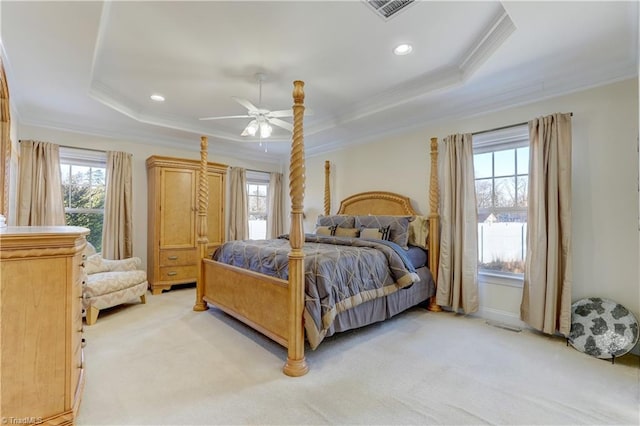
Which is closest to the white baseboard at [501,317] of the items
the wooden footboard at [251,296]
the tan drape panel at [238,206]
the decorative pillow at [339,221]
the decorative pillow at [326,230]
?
the decorative pillow at [339,221]

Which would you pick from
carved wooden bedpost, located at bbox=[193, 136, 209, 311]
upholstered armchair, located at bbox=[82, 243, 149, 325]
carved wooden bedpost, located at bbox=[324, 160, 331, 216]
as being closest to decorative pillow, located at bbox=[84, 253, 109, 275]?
upholstered armchair, located at bbox=[82, 243, 149, 325]

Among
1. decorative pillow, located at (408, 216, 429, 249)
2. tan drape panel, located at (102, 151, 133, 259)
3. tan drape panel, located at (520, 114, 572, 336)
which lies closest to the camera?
tan drape panel, located at (520, 114, 572, 336)

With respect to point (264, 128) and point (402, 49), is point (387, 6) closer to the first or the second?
point (402, 49)

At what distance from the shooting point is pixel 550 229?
9.11ft

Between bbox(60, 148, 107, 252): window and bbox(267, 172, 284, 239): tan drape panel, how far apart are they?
281 cm

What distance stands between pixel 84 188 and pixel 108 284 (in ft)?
6.09

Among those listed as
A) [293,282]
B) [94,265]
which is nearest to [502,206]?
[293,282]

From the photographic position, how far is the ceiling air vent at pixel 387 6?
2037 mm

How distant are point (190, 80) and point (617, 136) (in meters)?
4.14

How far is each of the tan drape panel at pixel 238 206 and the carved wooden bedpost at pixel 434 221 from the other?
340 cm

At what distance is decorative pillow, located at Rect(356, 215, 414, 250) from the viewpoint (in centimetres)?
363

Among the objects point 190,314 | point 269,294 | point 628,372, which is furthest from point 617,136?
point 190,314

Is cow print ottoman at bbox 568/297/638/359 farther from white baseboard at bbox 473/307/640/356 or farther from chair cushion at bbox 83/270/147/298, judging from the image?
chair cushion at bbox 83/270/147/298

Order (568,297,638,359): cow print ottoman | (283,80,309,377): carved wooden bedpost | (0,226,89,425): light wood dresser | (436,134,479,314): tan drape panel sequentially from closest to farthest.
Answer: (0,226,89,425): light wood dresser, (283,80,309,377): carved wooden bedpost, (568,297,638,359): cow print ottoman, (436,134,479,314): tan drape panel
